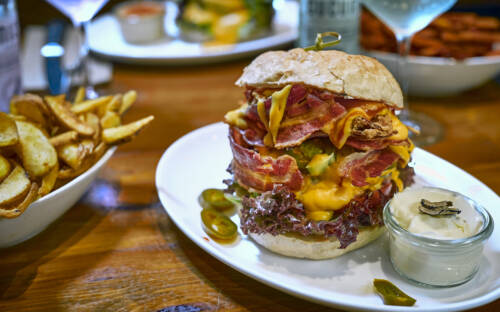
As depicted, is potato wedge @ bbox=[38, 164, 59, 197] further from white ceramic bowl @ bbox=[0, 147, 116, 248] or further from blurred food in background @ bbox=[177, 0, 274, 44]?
blurred food in background @ bbox=[177, 0, 274, 44]

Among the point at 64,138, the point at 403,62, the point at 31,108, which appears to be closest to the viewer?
the point at 64,138

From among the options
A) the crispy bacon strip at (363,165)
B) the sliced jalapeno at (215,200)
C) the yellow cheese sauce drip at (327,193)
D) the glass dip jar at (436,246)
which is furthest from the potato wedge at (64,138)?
the glass dip jar at (436,246)

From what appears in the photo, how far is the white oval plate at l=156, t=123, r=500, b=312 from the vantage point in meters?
1.17

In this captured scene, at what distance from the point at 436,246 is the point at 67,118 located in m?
1.15

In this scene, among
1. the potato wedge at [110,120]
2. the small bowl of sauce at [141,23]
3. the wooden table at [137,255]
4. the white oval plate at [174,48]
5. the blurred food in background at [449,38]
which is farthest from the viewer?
the small bowl of sauce at [141,23]

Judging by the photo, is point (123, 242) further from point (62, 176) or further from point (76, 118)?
point (76, 118)

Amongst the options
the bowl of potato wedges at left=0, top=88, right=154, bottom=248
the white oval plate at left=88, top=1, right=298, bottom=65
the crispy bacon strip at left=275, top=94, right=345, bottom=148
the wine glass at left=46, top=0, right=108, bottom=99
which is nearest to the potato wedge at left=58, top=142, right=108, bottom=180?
the bowl of potato wedges at left=0, top=88, right=154, bottom=248

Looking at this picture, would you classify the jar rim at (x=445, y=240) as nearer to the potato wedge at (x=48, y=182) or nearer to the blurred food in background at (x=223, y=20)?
the potato wedge at (x=48, y=182)

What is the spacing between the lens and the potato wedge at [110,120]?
68.1 inches

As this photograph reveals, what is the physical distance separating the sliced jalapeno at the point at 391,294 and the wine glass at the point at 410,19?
0.86 m

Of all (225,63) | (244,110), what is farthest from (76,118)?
(225,63)

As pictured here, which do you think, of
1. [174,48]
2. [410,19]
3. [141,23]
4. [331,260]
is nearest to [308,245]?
[331,260]

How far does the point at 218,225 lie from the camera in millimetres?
1476

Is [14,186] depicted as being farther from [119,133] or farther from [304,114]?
[304,114]
